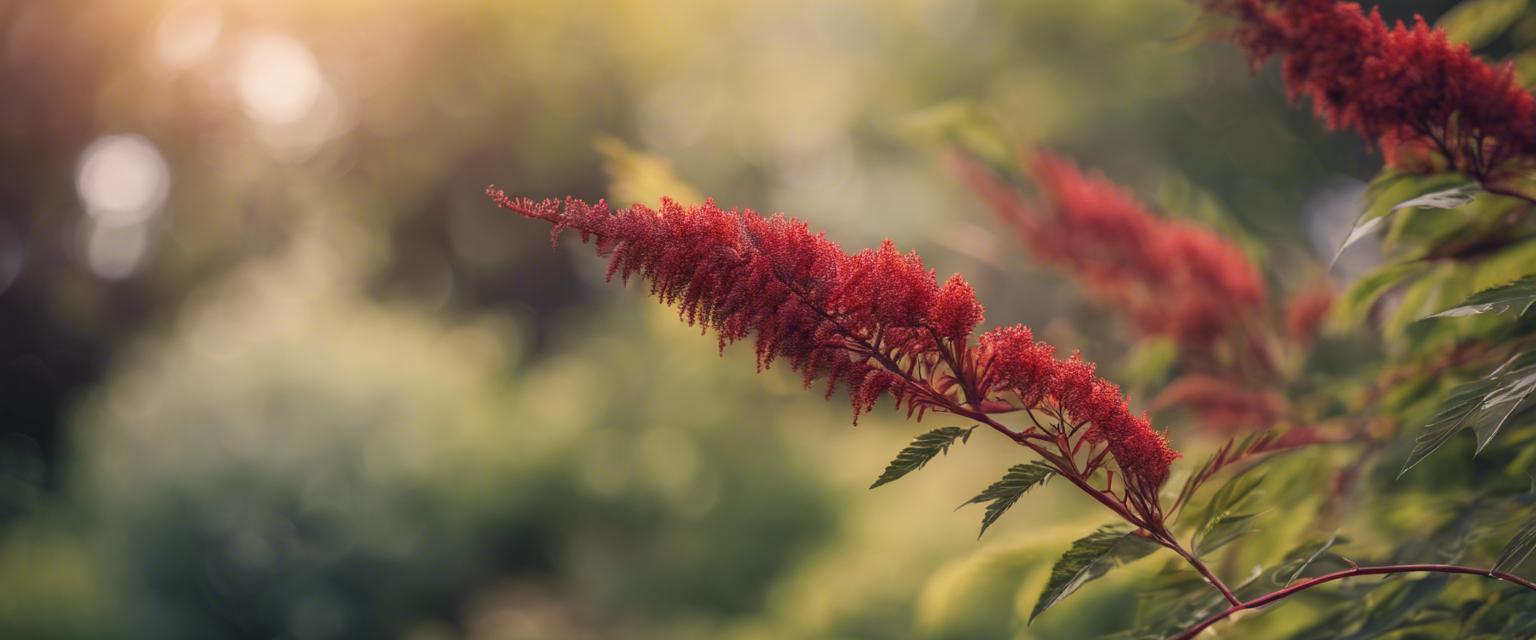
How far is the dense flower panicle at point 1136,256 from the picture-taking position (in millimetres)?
661

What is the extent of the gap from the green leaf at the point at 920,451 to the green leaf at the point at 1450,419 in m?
0.11

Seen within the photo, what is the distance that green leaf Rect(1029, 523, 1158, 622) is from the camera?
10.8 inches

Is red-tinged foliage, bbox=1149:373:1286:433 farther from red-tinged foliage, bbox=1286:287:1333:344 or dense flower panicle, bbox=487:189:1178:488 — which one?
dense flower panicle, bbox=487:189:1178:488

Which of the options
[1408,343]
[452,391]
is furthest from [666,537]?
[1408,343]

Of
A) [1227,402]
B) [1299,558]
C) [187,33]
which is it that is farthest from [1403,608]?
[187,33]

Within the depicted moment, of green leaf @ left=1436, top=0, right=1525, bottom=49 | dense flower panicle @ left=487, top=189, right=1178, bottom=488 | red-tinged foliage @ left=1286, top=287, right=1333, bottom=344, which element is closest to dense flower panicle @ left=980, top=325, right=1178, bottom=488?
dense flower panicle @ left=487, top=189, right=1178, bottom=488

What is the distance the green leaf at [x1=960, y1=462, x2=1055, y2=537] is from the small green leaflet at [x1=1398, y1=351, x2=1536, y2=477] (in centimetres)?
9

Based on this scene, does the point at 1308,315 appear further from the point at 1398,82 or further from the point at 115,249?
the point at 115,249

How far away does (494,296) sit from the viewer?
11.9 feet

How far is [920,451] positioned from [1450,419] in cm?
15

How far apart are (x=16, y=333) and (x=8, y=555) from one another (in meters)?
1.22

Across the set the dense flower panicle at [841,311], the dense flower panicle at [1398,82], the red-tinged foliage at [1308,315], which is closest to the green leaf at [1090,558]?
the dense flower panicle at [841,311]

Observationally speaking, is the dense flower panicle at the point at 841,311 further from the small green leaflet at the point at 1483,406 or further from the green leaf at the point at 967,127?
the green leaf at the point at 967,127

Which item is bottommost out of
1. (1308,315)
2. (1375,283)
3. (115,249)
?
(1375,283)
